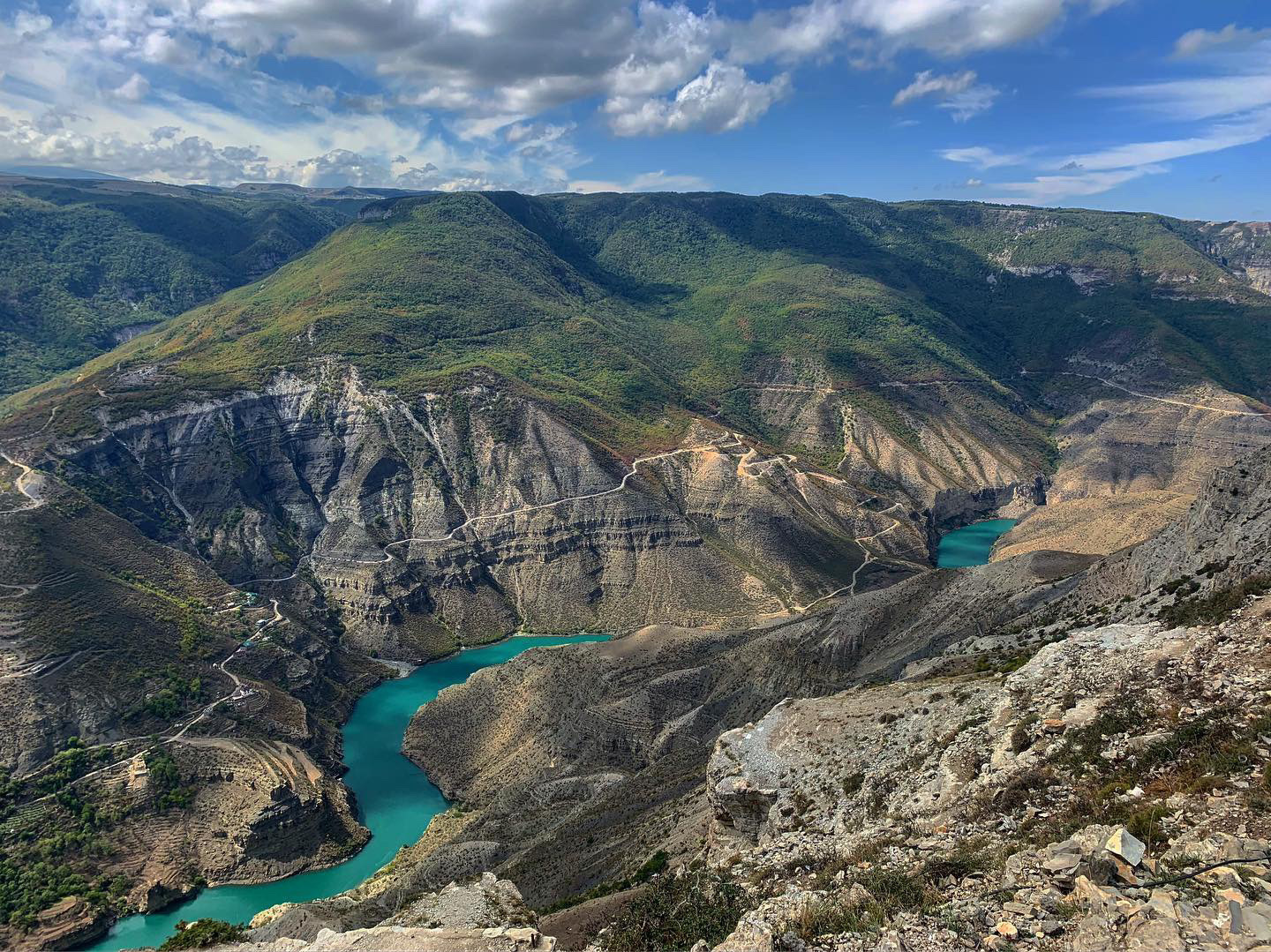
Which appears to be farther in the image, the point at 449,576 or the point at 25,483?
the point at 449,576

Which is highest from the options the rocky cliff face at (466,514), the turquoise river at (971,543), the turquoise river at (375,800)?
the rocky cliff face at (466,514)

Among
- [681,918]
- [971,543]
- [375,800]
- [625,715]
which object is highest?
[681,918]

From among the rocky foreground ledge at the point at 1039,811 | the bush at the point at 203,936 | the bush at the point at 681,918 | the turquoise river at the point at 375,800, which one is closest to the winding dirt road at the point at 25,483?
the turquoise river at the point at 375,800

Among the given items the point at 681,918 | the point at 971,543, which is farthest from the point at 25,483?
the point at 971,543

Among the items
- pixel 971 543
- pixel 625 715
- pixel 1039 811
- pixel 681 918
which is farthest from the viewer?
pixel 971 543

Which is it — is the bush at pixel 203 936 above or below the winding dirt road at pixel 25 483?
below

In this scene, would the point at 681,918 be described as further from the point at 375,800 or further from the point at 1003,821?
the point at 375,800

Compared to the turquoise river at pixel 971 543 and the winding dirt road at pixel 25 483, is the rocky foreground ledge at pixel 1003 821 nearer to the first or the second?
the winding dirt road at pixel 25 483
